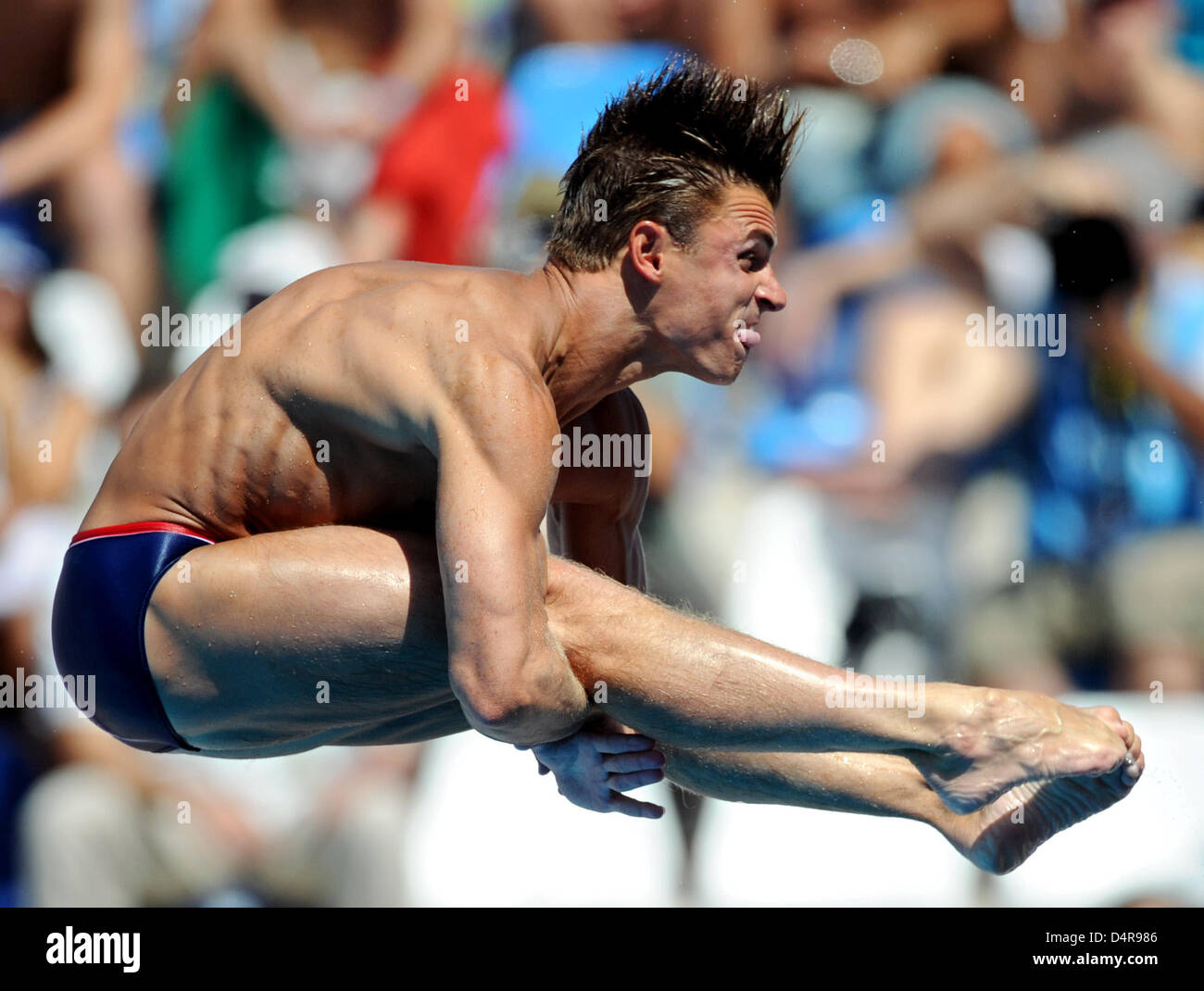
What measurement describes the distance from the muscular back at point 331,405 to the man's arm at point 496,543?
1 cm

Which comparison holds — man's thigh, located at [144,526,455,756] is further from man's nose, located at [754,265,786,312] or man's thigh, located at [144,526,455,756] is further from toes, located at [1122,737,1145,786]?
toes, located at [1122,737,1145,786]

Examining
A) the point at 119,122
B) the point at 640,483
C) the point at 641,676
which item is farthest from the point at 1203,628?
the point at 119,122

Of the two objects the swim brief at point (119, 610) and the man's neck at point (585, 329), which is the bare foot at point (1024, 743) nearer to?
the man's neck at point (585, 329)

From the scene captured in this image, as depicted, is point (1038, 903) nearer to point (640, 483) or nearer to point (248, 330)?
point (640, 483)

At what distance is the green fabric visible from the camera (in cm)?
448

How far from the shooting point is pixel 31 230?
4.54 meters

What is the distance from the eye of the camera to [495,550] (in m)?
1.81

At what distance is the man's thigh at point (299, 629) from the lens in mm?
1987

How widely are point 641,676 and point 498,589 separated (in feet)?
0.95
